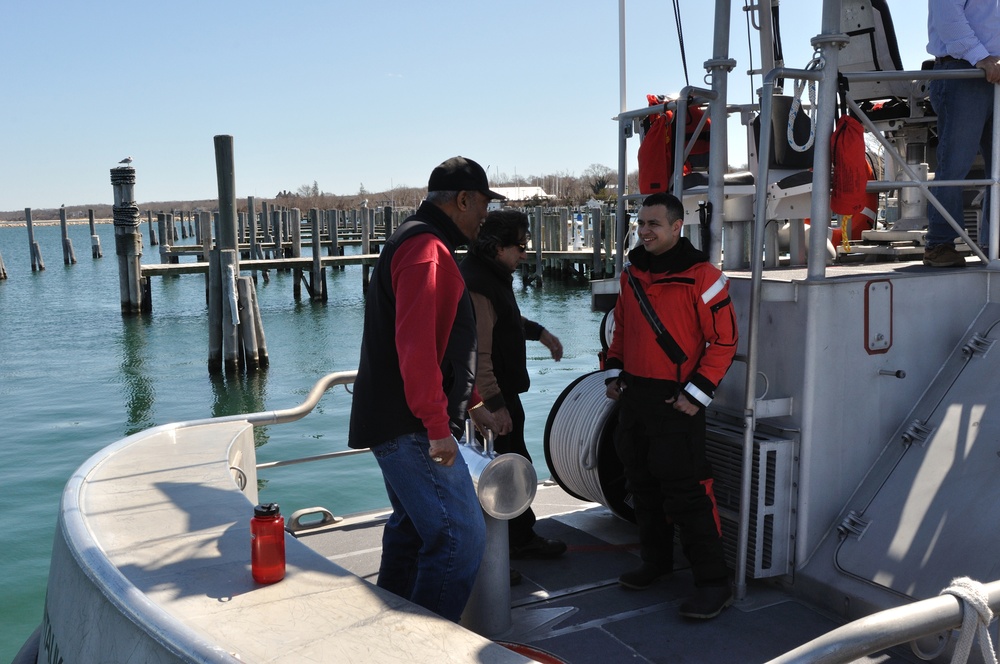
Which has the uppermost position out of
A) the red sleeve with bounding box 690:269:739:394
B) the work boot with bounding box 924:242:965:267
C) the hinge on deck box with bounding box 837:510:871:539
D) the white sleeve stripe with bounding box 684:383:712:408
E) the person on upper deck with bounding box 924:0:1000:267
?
A: the person on upper deck with bounding box 924:0:1000:267

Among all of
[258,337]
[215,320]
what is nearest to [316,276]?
[258,337]

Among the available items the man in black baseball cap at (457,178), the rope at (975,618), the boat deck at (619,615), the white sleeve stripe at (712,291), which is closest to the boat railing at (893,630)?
the rope at (975,618)

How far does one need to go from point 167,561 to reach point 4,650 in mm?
4545

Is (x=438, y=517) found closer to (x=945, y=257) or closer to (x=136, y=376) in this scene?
(x=945, y=257)

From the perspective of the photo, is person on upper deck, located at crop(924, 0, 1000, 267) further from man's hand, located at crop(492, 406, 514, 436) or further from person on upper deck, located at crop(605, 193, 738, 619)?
man's hand, located at crop(492, 406, 514, 436)

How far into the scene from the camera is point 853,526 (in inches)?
155

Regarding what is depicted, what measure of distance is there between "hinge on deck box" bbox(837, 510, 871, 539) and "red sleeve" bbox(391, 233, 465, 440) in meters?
2.00

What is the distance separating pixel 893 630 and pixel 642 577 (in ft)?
7.03

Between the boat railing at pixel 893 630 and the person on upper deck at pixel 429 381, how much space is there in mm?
1335

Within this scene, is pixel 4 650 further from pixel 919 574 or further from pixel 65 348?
pixel 65 348

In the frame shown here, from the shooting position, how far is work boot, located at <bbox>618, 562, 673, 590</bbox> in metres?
4.14

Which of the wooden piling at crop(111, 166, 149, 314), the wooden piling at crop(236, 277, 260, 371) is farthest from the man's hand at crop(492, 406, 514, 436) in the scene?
the wooden piling at crop(111, 166, 149, 314)

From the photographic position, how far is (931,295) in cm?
420

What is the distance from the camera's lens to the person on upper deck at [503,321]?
431 centimetres
